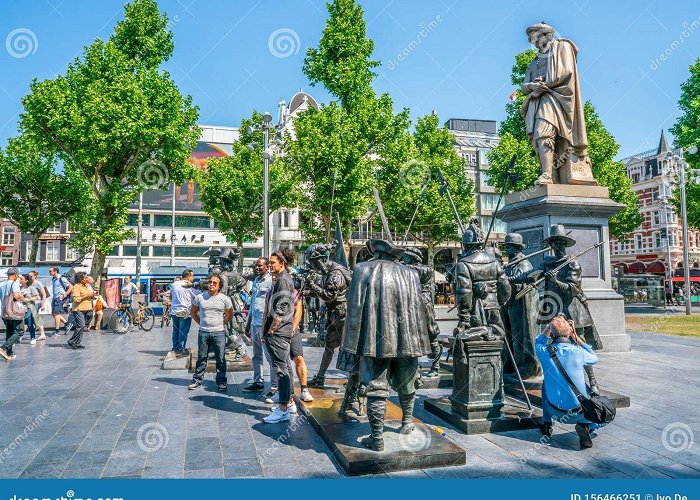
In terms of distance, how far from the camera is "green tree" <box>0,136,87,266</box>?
31.7 m

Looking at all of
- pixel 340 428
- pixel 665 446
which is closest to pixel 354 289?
pixel 340 428

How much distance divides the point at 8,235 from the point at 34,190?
32519mm

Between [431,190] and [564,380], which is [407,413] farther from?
[431,190]

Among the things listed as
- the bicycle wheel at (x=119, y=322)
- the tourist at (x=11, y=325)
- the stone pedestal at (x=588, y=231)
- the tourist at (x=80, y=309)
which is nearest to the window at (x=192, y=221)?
the bicycle wheel at (x=119, y=322)

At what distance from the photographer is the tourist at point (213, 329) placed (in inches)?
306

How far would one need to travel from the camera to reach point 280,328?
6152 millimetres

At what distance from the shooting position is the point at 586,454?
4.63 meters

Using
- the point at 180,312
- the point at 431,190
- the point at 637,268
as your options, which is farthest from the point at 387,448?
the point at 637,268

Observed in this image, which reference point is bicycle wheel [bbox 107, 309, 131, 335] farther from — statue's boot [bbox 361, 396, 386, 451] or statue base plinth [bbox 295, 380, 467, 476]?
statue's boot [bbox 361, 396, 386, 451]

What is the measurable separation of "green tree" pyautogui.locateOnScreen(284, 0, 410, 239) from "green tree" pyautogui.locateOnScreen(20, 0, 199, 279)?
6.45 m

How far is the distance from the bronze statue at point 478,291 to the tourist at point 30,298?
11336 millimetres

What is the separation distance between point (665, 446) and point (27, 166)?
36632mm

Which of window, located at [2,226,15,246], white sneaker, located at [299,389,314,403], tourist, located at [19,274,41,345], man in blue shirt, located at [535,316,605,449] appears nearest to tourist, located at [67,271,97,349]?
tourist, located at [19,274,41,345]

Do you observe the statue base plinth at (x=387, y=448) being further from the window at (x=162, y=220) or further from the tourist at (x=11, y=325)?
the window at (x=162, y=220)
